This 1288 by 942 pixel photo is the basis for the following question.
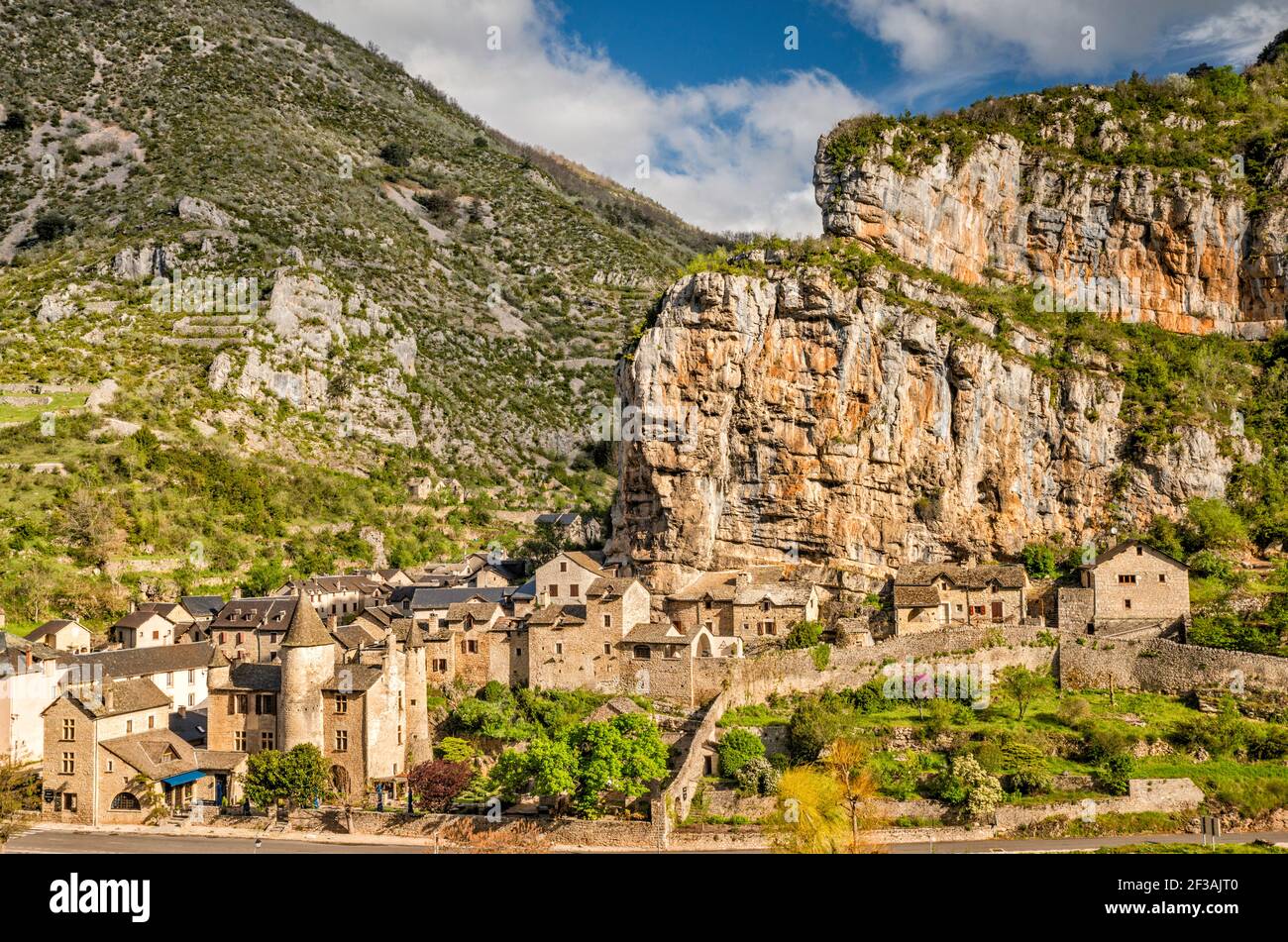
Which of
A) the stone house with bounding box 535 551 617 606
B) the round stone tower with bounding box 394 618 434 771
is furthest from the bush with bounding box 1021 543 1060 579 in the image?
the round stone tower with bounding box 394 618 434 771

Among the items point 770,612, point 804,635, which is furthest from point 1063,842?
point 770,612

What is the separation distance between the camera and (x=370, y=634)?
170 ft

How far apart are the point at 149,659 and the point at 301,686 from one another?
11922 millimetres

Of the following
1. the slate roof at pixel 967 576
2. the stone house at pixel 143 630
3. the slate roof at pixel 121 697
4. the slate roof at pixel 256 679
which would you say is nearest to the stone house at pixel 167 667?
the slate roof at pixel 121 697

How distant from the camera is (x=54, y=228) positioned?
106m

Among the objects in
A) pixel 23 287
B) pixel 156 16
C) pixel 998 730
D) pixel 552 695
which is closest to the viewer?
pixel 998 730

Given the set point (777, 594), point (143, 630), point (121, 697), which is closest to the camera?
point (121, 697)

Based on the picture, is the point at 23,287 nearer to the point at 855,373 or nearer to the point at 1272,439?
the point at 855,373

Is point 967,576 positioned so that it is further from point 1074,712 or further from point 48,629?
point 48,629

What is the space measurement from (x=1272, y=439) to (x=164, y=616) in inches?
2604

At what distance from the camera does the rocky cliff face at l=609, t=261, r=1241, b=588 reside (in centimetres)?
6009

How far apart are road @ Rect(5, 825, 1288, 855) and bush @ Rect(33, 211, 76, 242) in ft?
270

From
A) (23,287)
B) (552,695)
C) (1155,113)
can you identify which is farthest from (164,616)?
(1155,113)

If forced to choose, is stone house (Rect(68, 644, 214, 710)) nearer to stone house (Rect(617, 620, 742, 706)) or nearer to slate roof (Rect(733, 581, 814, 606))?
stone house (Rect(617, 620, 742, 706))
